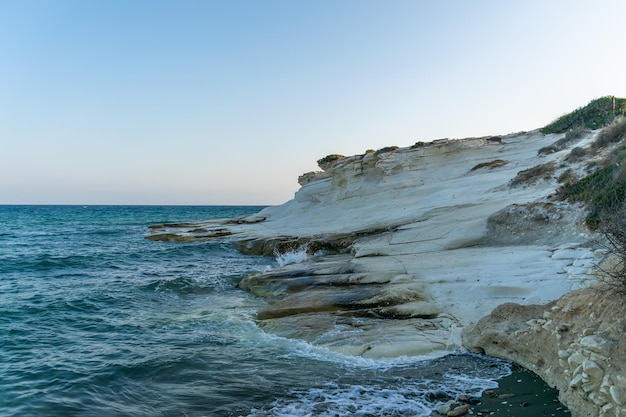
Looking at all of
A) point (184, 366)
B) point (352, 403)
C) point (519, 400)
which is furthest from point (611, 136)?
point (184, 366)

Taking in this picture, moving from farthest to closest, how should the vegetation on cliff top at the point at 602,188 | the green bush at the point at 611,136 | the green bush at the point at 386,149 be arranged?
1. the green bush at the point at 386,149
2. the green bush at the point at 611,136
3. the vegetation on cliff top at the point at 602,188

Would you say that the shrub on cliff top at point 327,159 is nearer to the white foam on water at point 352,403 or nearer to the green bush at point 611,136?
the green bush at point 611,136

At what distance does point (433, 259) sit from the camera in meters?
13.8

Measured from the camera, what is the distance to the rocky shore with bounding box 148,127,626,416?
6797 mm

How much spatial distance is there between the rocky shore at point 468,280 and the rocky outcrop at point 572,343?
2 centimetres

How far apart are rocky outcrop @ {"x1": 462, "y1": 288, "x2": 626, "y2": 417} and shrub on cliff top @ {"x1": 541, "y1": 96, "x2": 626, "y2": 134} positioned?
25.0 metres

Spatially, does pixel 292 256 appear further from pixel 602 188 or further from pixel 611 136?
pixel 611 136

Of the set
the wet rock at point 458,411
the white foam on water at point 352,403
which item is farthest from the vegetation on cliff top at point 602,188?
the white foam on water at point 352,403

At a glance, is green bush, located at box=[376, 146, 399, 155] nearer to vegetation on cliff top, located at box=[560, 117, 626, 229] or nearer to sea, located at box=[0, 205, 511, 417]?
vegetation on cliff top, located at box=[560, 117, 626, 229]

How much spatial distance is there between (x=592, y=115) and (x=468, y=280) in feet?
83.8

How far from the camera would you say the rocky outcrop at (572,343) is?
17.5 feet

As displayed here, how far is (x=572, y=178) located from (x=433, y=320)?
10.6 metres

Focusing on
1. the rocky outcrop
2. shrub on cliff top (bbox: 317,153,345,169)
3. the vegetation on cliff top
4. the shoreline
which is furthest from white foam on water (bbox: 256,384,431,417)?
shrub on cliff top (bbox: 317,153,345,169)

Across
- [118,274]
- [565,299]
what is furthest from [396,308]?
[118,274]
